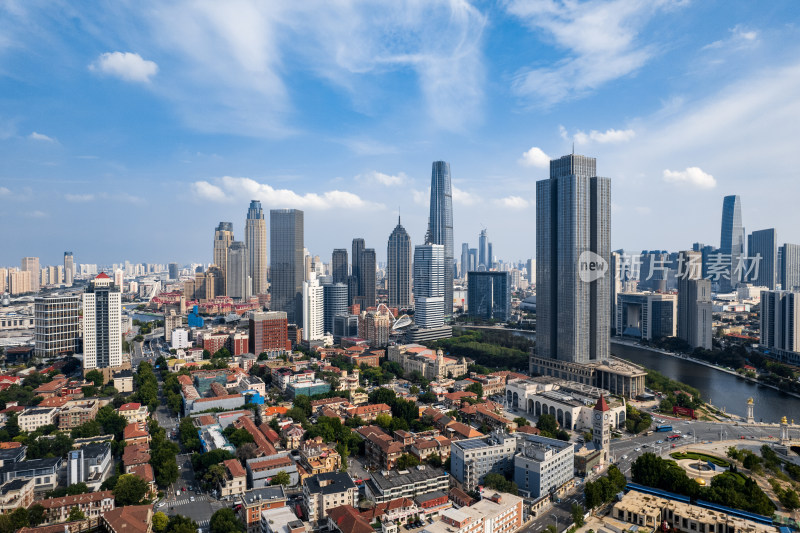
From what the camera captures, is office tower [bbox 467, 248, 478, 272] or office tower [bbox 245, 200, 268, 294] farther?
office tower [bbox 467, 248, 478, 272]

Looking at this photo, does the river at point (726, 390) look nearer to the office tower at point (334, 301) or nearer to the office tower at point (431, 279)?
the office tower at point (431, 279)

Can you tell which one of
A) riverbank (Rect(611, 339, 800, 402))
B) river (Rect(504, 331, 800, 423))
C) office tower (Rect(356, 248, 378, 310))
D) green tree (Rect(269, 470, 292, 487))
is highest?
office tower (Rect(356, 248, 378, 310))

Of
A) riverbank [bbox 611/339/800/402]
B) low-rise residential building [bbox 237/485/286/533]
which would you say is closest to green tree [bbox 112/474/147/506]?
low-rise residential building [bbox 237/485/286/533]

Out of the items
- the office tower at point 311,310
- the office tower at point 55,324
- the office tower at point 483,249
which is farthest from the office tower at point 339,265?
the office tower at point 483,249

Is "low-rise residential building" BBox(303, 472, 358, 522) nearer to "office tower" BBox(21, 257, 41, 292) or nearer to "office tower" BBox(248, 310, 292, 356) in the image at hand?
"office tower" BBox(248, 310, 292, 356)

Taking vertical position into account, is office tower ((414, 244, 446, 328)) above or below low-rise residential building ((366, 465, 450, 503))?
above

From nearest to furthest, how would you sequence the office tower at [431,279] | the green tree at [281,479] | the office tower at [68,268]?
the green tree at [281,479] → the office tower at [431,279] → the office tower at [68,268]
